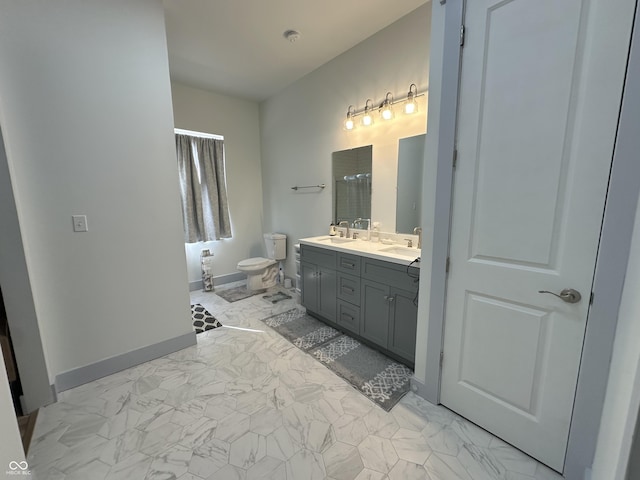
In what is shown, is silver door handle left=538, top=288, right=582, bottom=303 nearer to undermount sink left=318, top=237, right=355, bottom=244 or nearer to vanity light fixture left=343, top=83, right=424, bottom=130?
vanity light fixture left=343, top=83, right=424, bottom=130

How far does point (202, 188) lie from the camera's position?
375 cm

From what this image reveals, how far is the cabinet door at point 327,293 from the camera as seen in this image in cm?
250

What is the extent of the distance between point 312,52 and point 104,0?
1.69m

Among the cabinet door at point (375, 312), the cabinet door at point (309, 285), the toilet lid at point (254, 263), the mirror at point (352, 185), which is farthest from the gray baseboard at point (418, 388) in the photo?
the toilet lid at point (254, 263)

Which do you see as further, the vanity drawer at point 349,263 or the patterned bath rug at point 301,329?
the patterned bath rug at point 301,329

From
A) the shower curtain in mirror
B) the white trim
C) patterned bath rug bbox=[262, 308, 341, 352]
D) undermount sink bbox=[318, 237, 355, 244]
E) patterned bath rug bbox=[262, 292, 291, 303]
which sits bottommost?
patterned bath rug bbox=[262, 308, 341, 352]

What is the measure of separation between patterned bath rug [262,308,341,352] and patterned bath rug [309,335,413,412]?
10 cm

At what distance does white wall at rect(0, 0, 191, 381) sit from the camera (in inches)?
63.0

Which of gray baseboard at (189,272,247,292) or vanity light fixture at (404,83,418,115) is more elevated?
vanity light fixture at (404,83,418,115)

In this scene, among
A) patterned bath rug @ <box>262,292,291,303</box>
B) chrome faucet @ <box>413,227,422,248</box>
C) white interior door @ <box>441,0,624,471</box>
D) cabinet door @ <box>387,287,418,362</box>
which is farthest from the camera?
patterned bath rug @ <box>262,292,291,303</box>

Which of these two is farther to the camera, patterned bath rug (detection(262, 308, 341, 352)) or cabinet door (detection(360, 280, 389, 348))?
patterned bath rug (detection(262, 308, 341, 352))

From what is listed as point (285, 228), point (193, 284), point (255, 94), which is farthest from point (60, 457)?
point (255, 94)

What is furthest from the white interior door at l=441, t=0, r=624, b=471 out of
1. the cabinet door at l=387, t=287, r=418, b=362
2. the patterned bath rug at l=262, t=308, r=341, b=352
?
the patterned bath rug at l=262, t=308, r=341, b=352

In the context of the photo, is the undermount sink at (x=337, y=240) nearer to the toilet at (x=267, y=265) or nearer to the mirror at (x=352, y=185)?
the mirror at (x=352, y=185)
